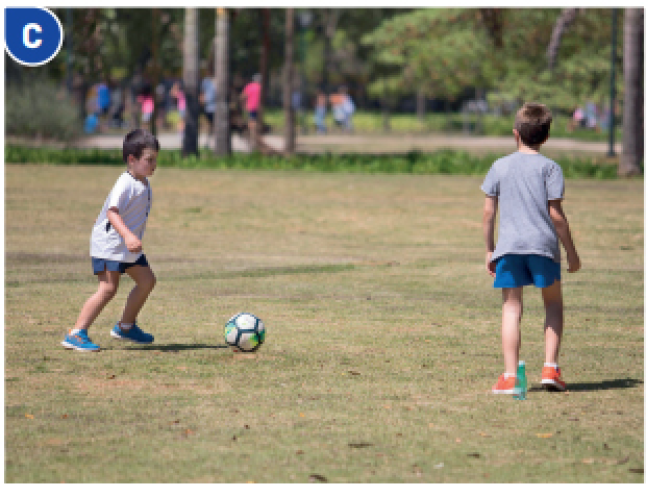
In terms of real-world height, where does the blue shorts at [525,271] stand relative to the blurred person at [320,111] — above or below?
below

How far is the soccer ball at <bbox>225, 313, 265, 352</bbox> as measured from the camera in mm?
7703

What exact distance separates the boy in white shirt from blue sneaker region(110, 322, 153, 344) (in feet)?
1.11

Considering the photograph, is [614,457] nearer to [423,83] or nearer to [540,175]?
[540,175]

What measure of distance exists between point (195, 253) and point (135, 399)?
23.9ft

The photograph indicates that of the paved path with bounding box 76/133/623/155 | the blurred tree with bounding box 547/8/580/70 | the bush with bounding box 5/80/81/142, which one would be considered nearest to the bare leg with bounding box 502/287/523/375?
the bush with bounding box 5/80/81/142

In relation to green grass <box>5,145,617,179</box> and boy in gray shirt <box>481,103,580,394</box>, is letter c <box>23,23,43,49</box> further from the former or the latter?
boy in gray shirt <box>481,103,580,394</box>

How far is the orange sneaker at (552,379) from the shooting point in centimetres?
661

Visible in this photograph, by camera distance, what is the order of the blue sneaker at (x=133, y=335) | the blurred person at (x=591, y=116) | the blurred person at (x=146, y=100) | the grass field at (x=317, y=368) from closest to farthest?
the grass field at (x=317, y=368) → the blue sneaker at (x=133, y=335) → the blurred person at (x=146, y=100) → the blurred person at (x=591, y=116)

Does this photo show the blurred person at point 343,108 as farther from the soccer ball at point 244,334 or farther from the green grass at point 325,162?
the soccer ball at point 244,334

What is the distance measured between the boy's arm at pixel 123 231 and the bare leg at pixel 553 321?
253cm

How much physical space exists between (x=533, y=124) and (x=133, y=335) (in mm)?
3196

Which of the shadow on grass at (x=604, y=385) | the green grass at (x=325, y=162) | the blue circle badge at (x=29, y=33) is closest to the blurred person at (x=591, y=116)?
the green grass at (x=325, y=162)

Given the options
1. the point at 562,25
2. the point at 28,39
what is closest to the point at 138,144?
the point at 28,39

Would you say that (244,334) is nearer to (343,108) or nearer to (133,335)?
(133,335)
